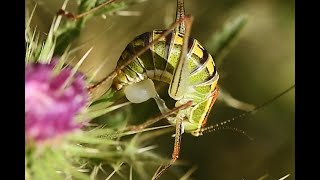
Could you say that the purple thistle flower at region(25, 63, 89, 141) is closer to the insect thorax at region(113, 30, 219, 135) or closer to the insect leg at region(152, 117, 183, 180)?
the insect thorax at region(113, 30, 219, 135)

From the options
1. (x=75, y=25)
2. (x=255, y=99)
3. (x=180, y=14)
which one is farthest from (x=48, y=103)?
(x=255, y=99)

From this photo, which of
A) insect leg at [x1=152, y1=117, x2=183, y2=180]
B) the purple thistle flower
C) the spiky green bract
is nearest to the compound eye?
insect leg at [x1=152, y1=117, x2=183, y2=180]

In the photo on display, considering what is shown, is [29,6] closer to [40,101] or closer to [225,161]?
[40,101]

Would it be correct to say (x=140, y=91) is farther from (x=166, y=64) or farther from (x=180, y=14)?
(x=180, y=14)
